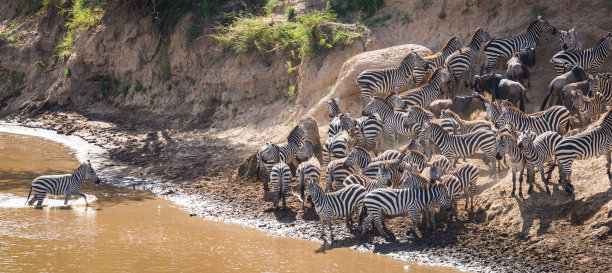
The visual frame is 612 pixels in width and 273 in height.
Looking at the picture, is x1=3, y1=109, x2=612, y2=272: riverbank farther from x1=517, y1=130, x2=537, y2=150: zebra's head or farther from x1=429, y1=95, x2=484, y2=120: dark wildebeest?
x1=429, y1=95, x2=484, y2=120: dark wildebeest

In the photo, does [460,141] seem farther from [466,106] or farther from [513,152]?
[466,106]

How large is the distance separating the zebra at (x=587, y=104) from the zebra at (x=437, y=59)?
12.6ft

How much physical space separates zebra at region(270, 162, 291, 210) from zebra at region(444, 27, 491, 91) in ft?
17.9

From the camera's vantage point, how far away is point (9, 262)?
1112 centimetres

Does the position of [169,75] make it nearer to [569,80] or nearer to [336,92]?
[336,92]

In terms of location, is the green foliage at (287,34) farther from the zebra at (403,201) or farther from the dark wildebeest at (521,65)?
the zebra at (403,201)

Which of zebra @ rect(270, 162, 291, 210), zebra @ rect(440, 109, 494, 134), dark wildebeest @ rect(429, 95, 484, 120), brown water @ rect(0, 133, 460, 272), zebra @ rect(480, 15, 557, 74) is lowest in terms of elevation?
brown water @ rect(0, 133, 460, 272)

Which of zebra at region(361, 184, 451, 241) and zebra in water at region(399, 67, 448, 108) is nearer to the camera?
zebra at region(361, 184, 451, 241)

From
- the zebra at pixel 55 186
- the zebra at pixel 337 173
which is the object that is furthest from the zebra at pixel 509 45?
the zebra at pixel 55 186

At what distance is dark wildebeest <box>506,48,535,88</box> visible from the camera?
1589cm

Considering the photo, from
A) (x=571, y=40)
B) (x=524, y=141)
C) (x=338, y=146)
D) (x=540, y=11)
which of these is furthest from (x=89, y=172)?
(x=540, y=11)

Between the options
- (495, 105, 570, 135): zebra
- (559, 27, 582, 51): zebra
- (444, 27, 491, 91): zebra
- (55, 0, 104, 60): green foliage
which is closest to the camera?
(495, 105, 570, 135): zebra

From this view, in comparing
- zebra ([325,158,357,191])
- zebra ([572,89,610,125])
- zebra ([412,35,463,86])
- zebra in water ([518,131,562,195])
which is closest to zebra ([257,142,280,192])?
zebra ([325,158,357,191])

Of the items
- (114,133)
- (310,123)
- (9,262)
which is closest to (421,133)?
(310,123)
